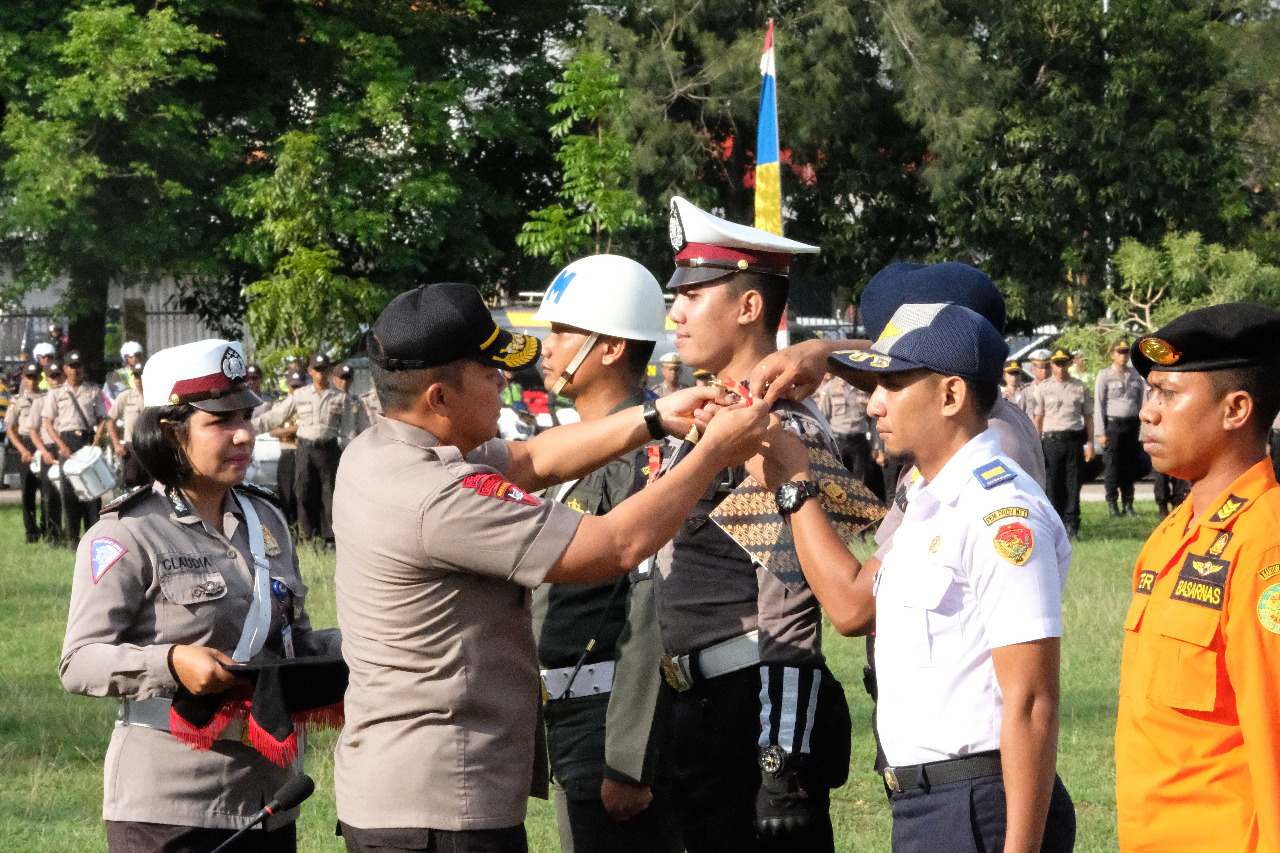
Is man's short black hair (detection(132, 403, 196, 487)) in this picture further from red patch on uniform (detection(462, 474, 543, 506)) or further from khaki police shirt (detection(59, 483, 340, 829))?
red patch on uniform (detection(462, 474, 543, 506))

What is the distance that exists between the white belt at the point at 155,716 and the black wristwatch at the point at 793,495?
1.46 metres

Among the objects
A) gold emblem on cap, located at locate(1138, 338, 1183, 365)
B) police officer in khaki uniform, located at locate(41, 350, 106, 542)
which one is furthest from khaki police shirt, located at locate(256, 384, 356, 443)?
gold emblem on cap, located at locate(1138, 338, 1183, 365)

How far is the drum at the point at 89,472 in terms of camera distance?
1437 centimetres

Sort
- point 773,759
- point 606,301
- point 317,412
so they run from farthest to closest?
point 317,412
point 606,301
point 773,759

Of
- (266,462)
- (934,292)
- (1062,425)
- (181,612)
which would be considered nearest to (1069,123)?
(1062,425)

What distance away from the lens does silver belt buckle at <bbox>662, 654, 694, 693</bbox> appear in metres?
3.68

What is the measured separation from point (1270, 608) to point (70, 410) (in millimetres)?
15462

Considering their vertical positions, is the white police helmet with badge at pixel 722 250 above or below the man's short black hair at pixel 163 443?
above

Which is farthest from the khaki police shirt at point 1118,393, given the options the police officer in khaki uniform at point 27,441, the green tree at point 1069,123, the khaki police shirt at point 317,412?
the police officer in khaki uniform at point 27,441

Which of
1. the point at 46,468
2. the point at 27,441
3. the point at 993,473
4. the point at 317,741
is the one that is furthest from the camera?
the point at 27,441

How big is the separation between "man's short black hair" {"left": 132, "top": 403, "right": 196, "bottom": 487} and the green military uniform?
40.7 inches

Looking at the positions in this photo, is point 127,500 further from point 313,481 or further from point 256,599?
point 313,481

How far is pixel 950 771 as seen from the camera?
8.95ft

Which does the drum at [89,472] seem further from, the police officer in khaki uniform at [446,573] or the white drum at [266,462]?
the police officer in khaki uniform at [446,573]
